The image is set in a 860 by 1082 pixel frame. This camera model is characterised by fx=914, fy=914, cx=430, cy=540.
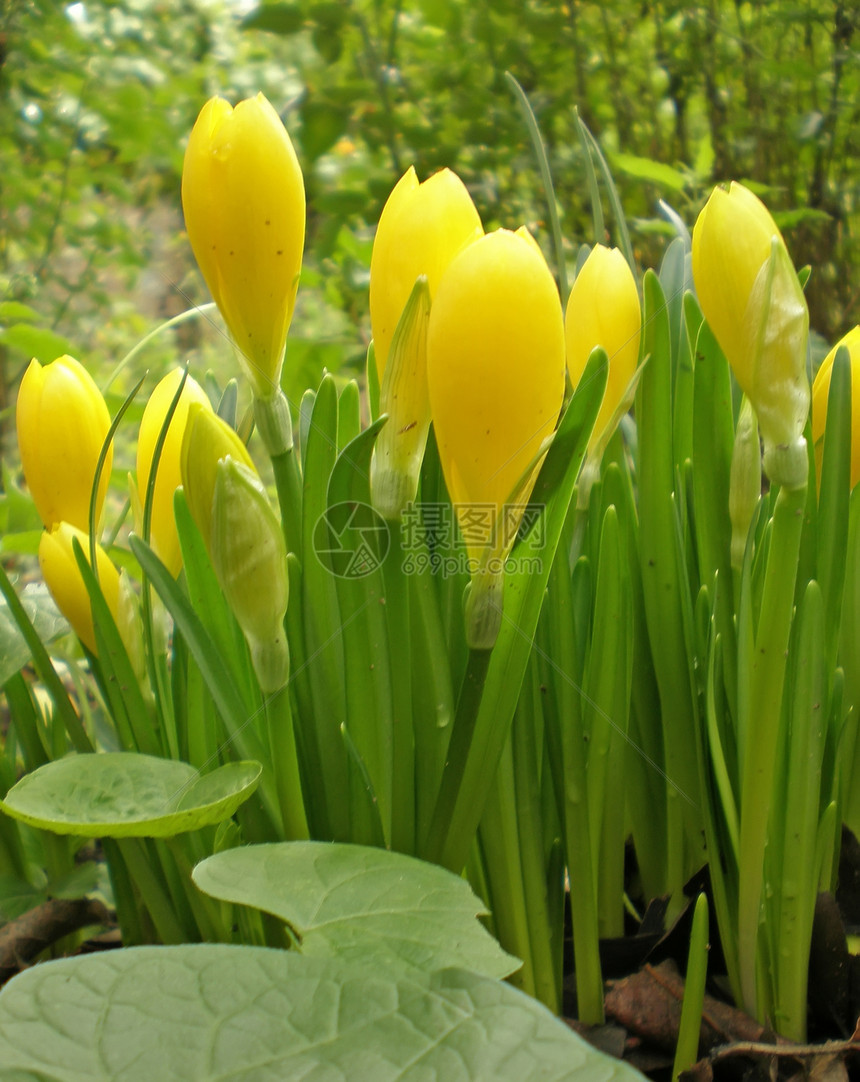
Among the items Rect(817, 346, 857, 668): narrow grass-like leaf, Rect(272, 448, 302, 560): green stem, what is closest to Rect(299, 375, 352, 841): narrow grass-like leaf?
Rect(272, 448, 302, 560): green stem

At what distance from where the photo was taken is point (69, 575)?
45cm

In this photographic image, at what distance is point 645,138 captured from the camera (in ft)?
4.69

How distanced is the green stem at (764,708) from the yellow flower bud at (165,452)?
28 centimetres

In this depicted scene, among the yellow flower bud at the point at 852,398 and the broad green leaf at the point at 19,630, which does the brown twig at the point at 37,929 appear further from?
the yellow flower bud at the point at 852,398

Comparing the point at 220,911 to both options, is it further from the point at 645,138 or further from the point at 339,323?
the point at 339,323

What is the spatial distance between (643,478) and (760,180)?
111 centimetres

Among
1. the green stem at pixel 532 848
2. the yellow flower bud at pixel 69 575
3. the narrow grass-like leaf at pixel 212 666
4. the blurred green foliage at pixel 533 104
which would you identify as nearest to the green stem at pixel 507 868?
the green stem at pixel 532 848

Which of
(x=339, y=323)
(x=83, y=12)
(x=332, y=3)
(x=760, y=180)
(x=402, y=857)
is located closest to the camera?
(x=402, y=857)

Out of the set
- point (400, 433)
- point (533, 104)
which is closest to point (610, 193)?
point (400, 433)

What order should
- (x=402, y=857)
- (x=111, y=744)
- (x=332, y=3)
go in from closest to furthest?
(x=402, y=857)
(x=111, y=744)
(x=332, y=3)

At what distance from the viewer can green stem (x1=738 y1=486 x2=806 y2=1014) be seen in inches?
14.4

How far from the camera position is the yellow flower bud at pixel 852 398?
0.44 metres

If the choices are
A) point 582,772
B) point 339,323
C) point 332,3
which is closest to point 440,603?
point 582,772

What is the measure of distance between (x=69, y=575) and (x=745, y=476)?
33cm
